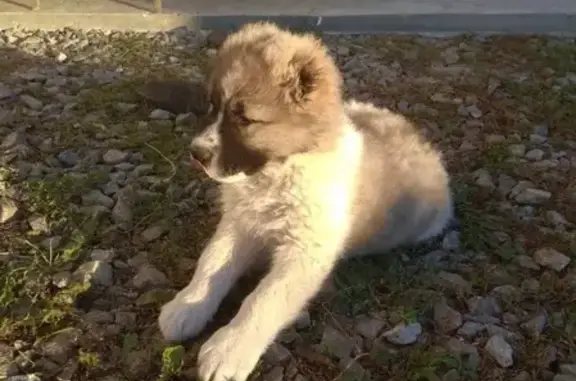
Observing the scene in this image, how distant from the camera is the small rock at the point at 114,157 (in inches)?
156

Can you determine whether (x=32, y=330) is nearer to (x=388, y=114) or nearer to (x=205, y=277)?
(x=205, y=277)

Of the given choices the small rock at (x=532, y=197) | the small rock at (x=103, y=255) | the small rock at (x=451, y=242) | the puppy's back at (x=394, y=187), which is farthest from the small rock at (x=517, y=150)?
the small rock at (x=103, y=255)

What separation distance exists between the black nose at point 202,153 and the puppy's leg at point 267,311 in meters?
0.44

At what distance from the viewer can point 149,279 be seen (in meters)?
3.06

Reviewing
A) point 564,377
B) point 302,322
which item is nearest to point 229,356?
point 302,322

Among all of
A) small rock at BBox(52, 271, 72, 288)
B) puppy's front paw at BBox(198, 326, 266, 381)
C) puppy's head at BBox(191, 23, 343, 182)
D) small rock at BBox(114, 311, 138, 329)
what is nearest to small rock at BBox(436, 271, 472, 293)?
puppy's head at BBox(191, 23, 343, 182)

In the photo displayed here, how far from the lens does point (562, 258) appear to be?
3.28 metres

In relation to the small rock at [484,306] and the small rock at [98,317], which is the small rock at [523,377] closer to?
the small rock at [484,306]

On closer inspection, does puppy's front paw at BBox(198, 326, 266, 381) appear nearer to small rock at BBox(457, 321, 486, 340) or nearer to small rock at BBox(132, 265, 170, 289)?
small rock at BBox(132, 265, 170, 289)

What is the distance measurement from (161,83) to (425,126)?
5.03 feet

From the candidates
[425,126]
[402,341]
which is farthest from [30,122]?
[402,341]

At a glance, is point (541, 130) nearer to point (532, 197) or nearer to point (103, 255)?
point (532, 197)

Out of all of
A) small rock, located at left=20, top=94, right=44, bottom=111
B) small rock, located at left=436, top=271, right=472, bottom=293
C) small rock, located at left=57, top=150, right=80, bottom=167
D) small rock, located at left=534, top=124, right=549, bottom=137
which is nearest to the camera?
small rock, located at left=436, top=271, right=472, bottom=293

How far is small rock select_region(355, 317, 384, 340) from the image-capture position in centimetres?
283
